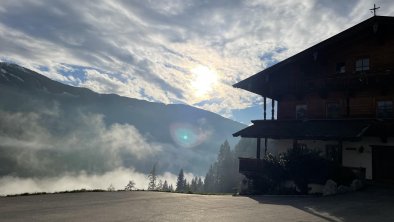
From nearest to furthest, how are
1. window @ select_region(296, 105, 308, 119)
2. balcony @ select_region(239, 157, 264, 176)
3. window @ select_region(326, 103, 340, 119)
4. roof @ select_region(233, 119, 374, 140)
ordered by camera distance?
roof @ select_region(233, 119, 374, 140) < balcony @ select_region(239, 157, 264, 176) < window @ select_region(326, 103, 340, 119) < window @ select_region(296, 105, 308, 119)

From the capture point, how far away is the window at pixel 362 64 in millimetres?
27250

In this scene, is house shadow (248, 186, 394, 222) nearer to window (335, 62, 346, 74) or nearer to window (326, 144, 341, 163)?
window (326, 144, 341, 163)

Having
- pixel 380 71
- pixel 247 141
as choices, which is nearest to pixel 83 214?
pixel 380 71

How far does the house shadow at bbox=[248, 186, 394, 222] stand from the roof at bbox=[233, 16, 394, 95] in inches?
478

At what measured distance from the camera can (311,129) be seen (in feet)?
87.2

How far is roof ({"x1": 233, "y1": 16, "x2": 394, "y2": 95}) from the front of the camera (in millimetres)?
25972

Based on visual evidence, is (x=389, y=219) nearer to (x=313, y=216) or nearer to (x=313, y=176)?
(x=313, y=216)

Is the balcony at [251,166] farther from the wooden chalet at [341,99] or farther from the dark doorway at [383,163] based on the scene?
the dark doorway at [383,163]

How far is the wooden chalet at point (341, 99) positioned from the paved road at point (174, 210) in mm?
8481

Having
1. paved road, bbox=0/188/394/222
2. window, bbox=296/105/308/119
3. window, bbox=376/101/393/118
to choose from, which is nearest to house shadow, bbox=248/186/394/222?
paved road, bbox=0/188/394/222

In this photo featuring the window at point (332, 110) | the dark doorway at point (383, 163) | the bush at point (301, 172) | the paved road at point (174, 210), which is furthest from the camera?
the window at point (332, 110)

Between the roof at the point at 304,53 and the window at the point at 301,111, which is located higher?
the roof at the point at 304,53

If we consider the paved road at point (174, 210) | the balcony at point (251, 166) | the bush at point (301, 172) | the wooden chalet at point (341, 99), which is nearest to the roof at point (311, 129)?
the wooden chalet at point (341, 99)

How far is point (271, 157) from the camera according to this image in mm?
24984
